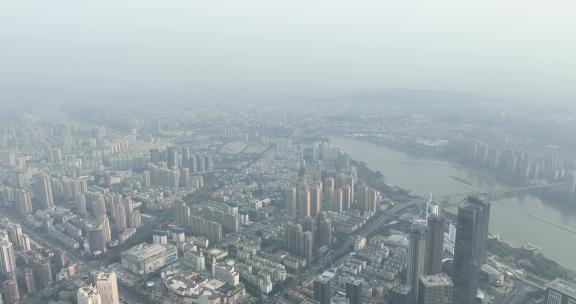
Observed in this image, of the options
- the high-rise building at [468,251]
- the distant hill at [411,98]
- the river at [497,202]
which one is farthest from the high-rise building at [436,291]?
the distant hill at [411,98]

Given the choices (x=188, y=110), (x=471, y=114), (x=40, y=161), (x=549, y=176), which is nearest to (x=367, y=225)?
(x=549, y=176)

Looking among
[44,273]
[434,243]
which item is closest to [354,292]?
[434,243]

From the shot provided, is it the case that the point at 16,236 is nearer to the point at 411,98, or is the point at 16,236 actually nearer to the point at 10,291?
the point at 10,291

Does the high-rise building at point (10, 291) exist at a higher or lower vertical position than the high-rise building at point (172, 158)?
lower

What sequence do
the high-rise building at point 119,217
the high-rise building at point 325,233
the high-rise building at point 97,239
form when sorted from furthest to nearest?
the high-rise building at point 119,217 < the high-rise building at point 325,233 < the high-rise building at point 97,239

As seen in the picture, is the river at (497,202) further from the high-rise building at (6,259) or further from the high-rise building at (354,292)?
the high-rise building at (6,259)

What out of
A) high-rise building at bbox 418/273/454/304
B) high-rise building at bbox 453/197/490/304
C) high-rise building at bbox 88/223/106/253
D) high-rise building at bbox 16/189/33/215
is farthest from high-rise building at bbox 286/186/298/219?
high-rise building at bbox 16/189/33/215

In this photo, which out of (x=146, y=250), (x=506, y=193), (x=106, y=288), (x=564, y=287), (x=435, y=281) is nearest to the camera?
(x=564, y=287)
